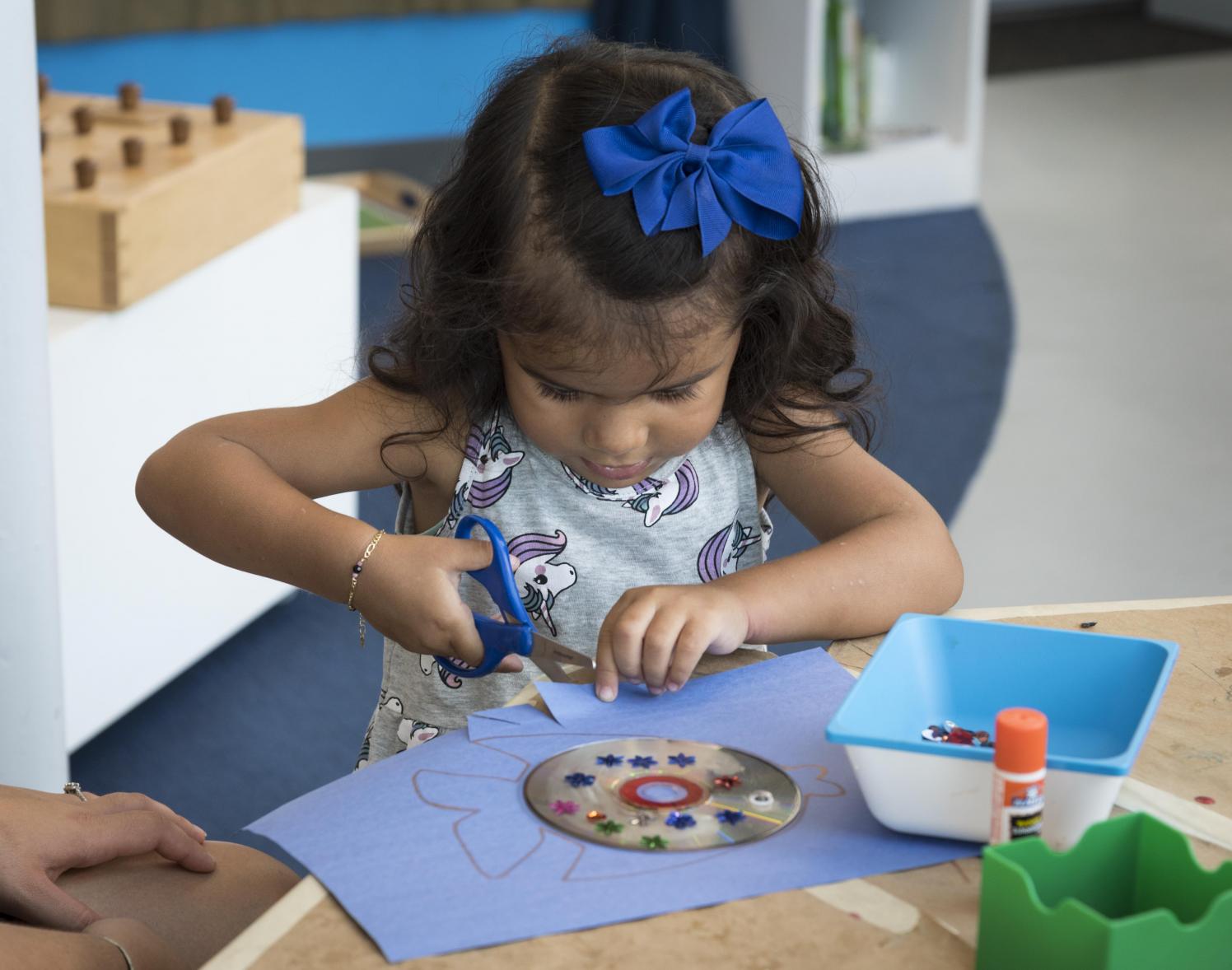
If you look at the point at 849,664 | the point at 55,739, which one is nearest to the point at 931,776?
the point at 849,664

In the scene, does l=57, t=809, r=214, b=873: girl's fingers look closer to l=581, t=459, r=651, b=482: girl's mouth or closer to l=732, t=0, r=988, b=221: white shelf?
l=581, t=459, r=651, b=482: girl's mouth

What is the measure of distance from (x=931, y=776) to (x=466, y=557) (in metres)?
0.31

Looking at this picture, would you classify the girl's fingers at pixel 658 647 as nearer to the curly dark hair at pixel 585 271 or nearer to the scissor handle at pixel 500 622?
the scissor handle at pixel 500 622

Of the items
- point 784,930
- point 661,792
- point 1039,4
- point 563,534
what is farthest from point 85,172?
point 1039,4

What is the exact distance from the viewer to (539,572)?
3.65 ft

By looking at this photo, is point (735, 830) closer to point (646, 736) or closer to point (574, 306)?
point (646, 736)

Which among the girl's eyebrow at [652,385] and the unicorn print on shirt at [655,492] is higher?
the girl's eyebrow at [652,385]

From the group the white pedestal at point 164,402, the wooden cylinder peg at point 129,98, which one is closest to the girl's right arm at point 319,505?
the white pedestal at point 164,402

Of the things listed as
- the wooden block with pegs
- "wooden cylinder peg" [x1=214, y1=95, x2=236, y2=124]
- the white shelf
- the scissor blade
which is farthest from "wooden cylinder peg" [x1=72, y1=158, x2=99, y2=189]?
the white shelf

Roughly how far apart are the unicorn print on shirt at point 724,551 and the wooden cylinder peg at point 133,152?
3.01 feet

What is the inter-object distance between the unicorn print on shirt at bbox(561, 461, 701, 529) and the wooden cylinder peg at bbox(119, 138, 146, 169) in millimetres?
847

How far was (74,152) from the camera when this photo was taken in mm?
1768

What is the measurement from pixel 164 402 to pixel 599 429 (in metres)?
0.95

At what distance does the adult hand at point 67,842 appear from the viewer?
2.61 ft
